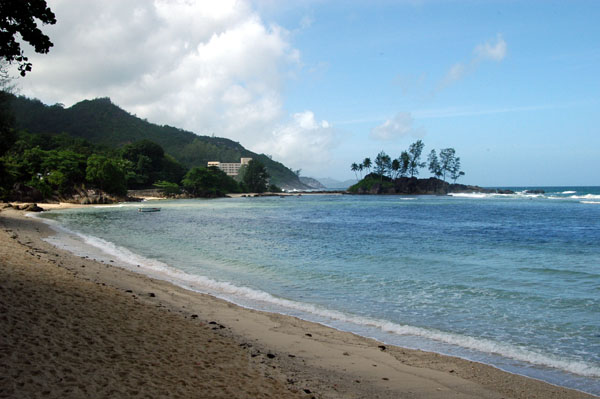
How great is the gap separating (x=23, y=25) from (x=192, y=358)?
913 cm

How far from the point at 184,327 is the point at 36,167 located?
254 ft

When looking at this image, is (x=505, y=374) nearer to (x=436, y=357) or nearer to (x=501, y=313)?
(x=436, y=357)

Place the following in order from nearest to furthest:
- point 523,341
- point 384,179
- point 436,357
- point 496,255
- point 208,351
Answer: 1. point 208,351
2. point 436,357
3. point 523,341
4. point 496,255
5. point 384,179

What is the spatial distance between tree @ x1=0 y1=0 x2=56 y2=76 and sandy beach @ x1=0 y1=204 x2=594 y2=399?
5506mm

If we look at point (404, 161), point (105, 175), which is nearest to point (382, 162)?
point (404, 161)

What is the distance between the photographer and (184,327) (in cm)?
787

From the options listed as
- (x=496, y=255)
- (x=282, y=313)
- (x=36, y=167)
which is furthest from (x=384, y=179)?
(x=282, y=313)

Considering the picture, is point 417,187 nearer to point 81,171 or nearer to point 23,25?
point 81,171

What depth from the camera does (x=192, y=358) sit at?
6105mm

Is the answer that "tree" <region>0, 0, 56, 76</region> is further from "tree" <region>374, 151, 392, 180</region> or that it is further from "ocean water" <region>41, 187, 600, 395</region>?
"tree" <region>374, 151, 392, 180</region>

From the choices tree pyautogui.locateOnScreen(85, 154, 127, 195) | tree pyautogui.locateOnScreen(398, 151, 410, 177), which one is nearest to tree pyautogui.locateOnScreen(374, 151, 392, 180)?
tree pyautogui.locateOnScreen(398, 151, 410, 177)

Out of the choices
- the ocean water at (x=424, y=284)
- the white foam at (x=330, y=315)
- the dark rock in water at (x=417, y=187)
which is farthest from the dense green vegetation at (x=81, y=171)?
Answer: the dark rock in water at (x=417, y=187)

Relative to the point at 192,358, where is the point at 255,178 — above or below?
above

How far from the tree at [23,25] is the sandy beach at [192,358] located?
551 centimetres
